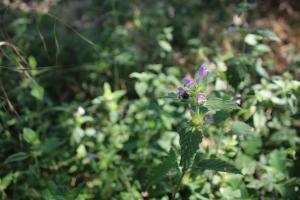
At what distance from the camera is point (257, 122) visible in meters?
2.08

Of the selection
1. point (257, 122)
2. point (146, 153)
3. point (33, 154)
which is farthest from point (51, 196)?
point (257, 122)

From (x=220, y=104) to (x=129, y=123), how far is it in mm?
1075

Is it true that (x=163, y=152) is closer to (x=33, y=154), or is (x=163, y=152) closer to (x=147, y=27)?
(x=33, y=154)

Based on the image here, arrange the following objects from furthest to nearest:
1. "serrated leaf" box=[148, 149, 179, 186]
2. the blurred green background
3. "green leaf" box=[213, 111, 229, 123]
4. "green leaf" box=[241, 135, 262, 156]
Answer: "green leaf" box=[241, 135, 262, 156] < the blurred green background < "green leaf" box=[213, 111, 229, 123] < "serrated leaf" box=[148, 149, 179, 186]

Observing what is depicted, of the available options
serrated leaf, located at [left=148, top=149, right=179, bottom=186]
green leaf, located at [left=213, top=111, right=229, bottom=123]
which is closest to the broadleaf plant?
serrated leaf, located at [left=148, top=149, right=179, bottom=186]

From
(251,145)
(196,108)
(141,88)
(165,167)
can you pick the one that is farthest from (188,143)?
(141,88)

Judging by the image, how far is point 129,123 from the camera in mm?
2504

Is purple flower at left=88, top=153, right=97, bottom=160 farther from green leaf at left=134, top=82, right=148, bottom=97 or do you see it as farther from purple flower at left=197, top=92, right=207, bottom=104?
purple flower at left=197, top=92, right=207, bottom=104

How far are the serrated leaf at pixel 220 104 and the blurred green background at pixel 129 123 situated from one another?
0.34 metres

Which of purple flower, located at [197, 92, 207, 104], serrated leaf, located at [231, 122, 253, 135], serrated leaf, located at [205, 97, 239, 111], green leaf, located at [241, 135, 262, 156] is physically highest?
purple flower, located at [197, 92, 207, 104]

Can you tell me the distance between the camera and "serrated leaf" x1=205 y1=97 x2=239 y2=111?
1.48 meters

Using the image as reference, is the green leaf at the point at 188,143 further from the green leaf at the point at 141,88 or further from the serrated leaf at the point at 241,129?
the green leaf at the point at 141,88

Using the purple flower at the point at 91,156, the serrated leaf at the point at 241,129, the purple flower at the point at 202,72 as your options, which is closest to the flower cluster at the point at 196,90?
the purple flower at the point at 202,72

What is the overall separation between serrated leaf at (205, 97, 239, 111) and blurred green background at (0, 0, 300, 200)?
0.34 meters
